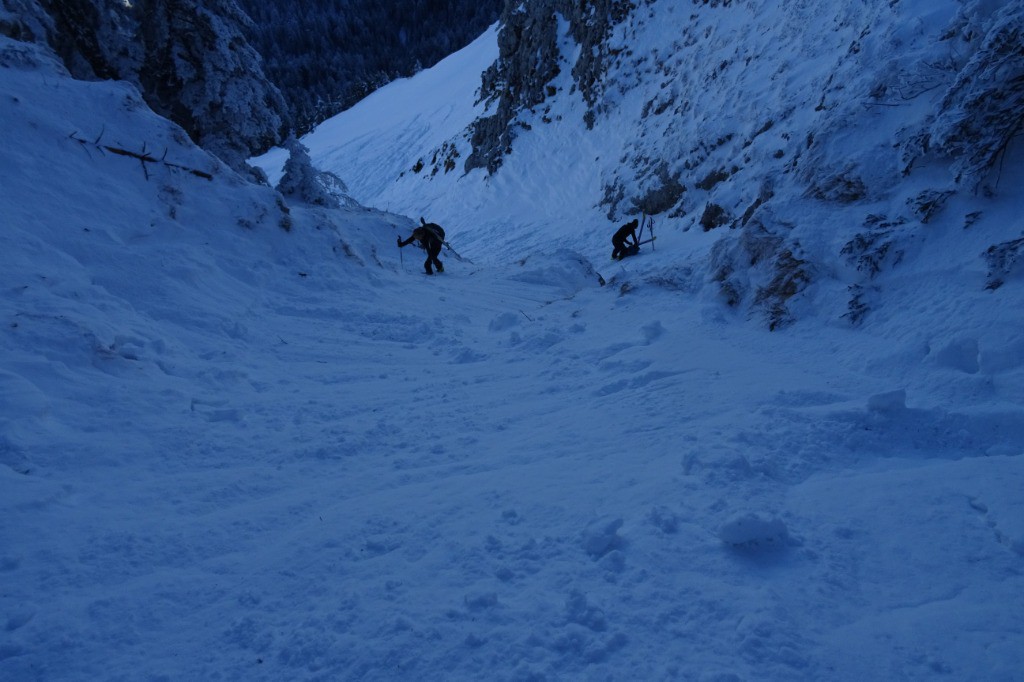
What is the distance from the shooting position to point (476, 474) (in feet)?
11.9

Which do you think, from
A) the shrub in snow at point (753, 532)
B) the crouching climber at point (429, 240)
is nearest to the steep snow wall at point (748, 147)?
the shrub in snow at point (753, 532)

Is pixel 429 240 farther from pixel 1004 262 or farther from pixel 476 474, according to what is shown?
pixel 1004 262

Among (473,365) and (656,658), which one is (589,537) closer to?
(656,658)

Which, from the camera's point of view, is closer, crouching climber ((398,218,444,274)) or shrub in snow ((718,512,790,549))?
shrub in snow ((718,512,790,549))

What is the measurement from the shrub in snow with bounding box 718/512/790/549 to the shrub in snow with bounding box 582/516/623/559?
0.49 meters

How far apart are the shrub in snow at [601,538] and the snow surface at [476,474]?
15 millimetres

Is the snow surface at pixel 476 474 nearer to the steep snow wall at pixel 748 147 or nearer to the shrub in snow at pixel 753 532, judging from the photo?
the shrub in snow at pixel 753 532

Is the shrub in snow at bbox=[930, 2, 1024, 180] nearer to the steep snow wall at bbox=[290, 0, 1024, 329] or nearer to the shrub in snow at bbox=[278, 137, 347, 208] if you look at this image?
the steep snow wall at bbox=[290, 0, 1024, 329]

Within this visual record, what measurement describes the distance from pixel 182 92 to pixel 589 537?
1323 centimetres

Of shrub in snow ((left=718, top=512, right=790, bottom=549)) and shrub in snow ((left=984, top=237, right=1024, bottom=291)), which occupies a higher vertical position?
shrub in snow ((left=984, top=237, right=1024, bottom=291))

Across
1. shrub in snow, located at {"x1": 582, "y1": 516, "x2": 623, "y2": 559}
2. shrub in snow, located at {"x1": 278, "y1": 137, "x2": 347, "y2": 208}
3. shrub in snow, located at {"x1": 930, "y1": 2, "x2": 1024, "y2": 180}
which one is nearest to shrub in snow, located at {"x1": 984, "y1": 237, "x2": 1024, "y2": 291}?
shrub in snow, located at {"x1": 930, "y1": 2, "x2": 1024, "y2": 180}

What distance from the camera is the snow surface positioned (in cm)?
220

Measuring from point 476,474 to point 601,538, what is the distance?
45.0 inches

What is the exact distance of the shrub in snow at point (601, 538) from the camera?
2695 mm
